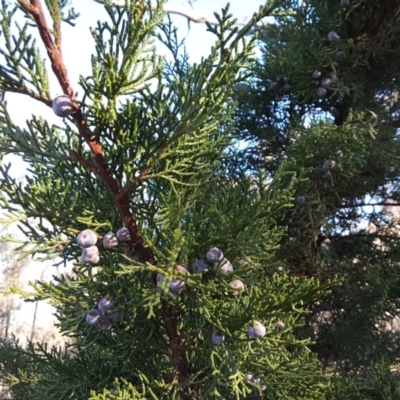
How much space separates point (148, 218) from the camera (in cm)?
208

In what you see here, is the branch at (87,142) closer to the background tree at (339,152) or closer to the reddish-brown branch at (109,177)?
the reddish-brown branch at (109,177)

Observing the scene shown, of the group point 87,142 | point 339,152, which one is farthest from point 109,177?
→ point 339,152

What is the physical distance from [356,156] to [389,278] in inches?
30.4

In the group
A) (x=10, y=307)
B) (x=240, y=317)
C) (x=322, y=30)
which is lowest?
(x=240, y=317)

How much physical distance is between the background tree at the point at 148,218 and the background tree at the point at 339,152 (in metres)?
1.05

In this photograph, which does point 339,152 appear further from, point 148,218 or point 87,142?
point 87,142

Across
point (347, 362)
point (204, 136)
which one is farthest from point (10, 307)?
point (204, 136)

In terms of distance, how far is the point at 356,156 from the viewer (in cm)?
286

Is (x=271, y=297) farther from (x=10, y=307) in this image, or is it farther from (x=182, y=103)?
(x=10, y=307)

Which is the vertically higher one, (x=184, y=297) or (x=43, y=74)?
(x=43, y=74)

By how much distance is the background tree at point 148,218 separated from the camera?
160 centimetres

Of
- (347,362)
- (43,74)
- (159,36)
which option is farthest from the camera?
(347,362)

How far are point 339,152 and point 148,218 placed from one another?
1426 millimetres

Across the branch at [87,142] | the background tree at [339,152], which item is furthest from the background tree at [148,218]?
the background tree at [339,152]
